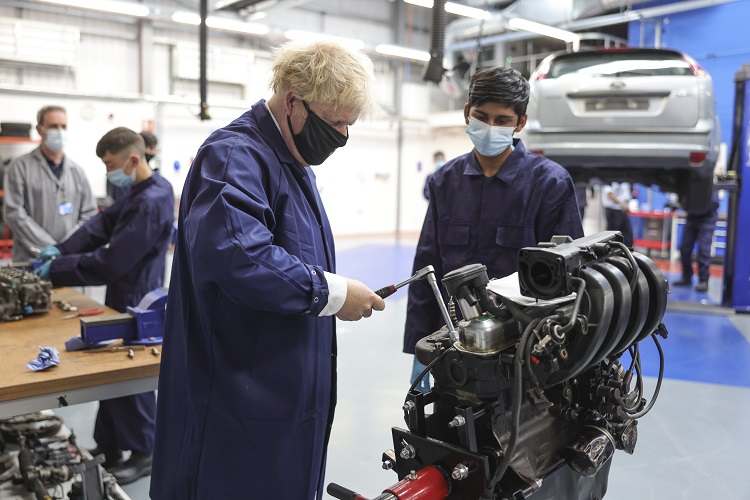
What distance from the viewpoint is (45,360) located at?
1725 mm

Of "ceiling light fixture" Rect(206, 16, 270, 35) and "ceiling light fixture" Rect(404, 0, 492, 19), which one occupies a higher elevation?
"ceiling light fixture" Rect(404, 0, 492, 19)

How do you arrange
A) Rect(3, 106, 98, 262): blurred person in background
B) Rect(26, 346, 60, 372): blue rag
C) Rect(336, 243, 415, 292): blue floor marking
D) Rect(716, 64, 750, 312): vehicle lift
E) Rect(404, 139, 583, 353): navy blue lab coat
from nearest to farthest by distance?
Rect(26, 346, 60, 372): blue rag
Rect(404, 139, 583, 353): navy blue lab coat
Rect(3, 106, 98, 262): blurred person in background
Rect(716, 64, 750, 312): vehicle lift
Rect(336, 243, 415, 292): blue floor marking

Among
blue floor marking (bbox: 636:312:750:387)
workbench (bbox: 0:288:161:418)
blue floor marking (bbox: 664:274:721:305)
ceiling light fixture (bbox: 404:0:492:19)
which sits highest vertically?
ceiling light fixture (bbox: 404:0:492:19)

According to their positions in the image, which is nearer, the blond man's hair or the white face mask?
the blond man's hair

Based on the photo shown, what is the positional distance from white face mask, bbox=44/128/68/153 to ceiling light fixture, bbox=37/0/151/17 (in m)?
4.50

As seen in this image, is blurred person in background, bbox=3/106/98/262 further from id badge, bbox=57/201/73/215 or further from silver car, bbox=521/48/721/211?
silver car, bbox=521/48/721/211

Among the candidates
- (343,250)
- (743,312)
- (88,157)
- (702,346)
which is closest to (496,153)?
(702,346)

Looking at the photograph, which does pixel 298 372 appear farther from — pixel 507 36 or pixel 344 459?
pixel 507 36

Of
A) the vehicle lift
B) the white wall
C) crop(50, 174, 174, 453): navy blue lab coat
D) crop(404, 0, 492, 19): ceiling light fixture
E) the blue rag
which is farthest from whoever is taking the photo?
the white wall

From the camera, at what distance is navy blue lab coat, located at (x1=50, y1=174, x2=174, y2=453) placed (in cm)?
243

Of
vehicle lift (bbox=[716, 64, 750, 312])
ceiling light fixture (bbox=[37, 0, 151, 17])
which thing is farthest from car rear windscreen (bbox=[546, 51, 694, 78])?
ceiling light fixture (bbox=[37, 0, 151, 17])

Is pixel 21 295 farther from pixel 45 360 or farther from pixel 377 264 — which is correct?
pixel 377 264

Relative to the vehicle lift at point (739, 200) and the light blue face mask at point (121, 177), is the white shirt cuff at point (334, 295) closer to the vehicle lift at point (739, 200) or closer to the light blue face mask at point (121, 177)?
the light blue face mask at point (121, 177)

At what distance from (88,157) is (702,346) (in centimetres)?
854
